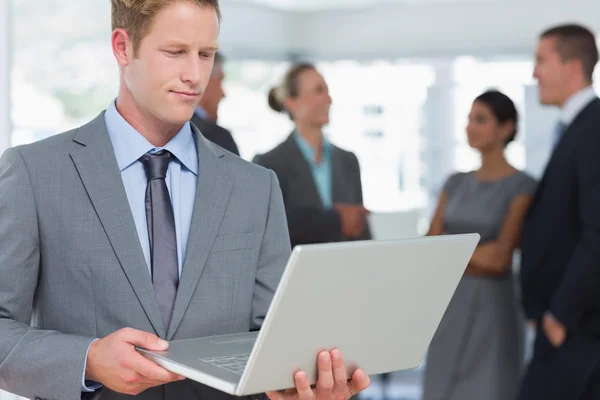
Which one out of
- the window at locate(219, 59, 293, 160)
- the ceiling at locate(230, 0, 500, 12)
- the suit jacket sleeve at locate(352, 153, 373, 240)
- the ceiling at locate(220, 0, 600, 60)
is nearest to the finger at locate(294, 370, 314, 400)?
the suit jacket sleeve at locate(352, 153, 373, 240)

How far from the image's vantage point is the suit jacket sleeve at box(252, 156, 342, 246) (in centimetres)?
267

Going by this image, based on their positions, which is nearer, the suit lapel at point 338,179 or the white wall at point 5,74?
the white wall at point 5,74

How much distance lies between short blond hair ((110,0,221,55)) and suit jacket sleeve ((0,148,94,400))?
0.82 feet

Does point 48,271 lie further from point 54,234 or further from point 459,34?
point 459,34

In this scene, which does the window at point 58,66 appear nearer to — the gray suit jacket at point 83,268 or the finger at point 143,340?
the gray suit jacket at point 83,268

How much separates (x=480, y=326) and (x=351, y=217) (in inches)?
40.4

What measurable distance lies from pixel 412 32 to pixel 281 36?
3.97 feet

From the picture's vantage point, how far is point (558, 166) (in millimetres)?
2969

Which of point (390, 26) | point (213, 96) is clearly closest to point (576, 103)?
point (213, 96)

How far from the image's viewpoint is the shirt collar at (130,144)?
4.45 ft

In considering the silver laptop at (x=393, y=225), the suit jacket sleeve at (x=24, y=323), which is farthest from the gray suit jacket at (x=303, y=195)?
the silver laptop at (x=393, y=225)

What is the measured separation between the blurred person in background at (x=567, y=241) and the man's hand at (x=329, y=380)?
6.27ft

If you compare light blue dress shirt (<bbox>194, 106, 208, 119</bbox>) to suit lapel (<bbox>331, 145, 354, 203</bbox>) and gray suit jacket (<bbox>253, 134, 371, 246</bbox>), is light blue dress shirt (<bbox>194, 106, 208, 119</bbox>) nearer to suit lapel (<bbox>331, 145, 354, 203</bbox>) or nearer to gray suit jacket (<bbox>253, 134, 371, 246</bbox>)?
gray suit jacket (<bbox>253, 134, 371, 246</bbox>)

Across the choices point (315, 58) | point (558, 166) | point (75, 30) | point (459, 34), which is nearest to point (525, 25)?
point (459, 34)
